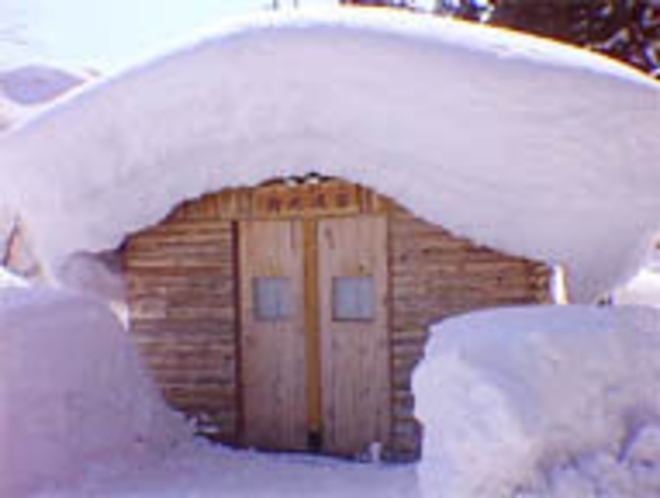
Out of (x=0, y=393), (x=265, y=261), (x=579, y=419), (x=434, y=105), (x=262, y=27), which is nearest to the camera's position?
(x=579, y=419)

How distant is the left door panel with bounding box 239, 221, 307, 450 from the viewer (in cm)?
890

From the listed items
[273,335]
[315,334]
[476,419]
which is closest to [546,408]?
[476,419]

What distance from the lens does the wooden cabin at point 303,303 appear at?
838 cm

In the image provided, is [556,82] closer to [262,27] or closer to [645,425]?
[262,27]

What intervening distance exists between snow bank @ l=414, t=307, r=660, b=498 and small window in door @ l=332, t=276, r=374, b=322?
327 centimetres

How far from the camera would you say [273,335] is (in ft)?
29.6

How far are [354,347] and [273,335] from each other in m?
0.89

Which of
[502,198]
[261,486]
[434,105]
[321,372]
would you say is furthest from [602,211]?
[261,486]

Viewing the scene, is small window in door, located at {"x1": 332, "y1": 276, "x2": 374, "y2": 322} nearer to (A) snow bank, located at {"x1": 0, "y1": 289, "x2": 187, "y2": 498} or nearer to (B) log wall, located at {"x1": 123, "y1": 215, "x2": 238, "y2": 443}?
(B) log wall, located at {"x1": 123, "y1": 215, "x2": 238, "y2": 443}

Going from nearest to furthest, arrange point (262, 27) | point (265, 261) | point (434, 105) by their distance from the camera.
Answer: point (434, 105) → point (262, 27) → point (265, 261)

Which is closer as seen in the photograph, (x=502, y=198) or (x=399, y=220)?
(x=502, y=198)

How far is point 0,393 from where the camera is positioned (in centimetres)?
721

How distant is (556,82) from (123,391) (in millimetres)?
4935

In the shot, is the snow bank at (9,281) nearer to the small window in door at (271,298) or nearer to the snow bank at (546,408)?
the small window in door at (271,298)
